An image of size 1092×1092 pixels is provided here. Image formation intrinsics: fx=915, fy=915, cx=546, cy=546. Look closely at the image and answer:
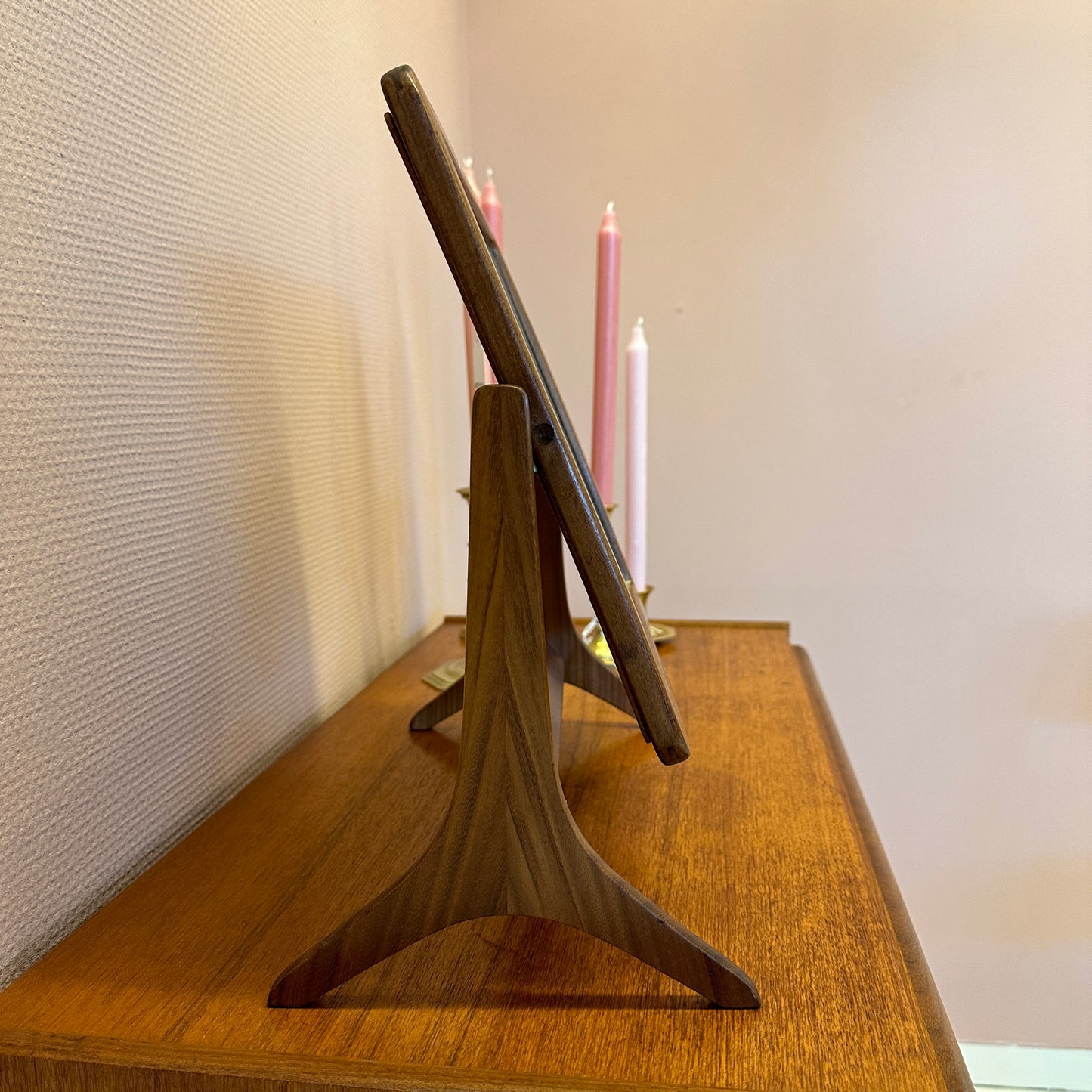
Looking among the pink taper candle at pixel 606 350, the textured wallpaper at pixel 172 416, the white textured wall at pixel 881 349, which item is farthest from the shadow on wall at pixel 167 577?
the white textured wall at pixel 881 349

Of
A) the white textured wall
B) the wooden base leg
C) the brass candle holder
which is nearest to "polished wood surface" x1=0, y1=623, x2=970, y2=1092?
the wooden base leg

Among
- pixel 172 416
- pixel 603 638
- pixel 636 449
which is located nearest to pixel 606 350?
pixel 636 449

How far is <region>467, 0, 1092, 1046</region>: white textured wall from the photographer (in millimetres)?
1140

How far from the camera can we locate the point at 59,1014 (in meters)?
0.36

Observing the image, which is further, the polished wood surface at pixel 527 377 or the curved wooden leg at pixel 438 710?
the curved wooden leg at pixel 438 710

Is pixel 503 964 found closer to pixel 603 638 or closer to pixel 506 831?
pixel 506 831

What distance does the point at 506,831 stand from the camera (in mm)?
374

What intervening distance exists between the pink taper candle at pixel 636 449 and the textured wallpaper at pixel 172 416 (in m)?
0.23

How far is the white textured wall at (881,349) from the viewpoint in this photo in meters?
1.14

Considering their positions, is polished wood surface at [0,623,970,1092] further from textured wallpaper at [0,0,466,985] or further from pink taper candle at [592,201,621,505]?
pink taper candle at [592,201,621,505]

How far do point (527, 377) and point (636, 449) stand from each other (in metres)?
0.47

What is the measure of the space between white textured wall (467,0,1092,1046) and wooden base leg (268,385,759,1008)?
3.02ft

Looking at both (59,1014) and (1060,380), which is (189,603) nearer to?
(59,1014)

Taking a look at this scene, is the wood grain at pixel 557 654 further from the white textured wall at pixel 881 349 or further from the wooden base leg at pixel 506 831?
the white textured wall at pixel 881 349
